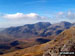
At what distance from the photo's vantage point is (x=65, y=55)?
7744 cm

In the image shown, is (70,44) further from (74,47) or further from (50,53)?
(50,53)

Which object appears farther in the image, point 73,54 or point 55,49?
point 55,49

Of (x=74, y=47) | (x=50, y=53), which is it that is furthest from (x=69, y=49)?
(x=50, y=53)

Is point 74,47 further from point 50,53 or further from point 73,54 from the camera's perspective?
point 50,53

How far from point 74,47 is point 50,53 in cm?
1301

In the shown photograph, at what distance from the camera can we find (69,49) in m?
82.5

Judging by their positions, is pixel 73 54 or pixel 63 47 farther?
pixel 63 47

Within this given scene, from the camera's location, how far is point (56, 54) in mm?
83062

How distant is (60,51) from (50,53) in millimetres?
6786

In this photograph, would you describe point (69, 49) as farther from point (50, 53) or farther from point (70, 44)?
point (50, 53)

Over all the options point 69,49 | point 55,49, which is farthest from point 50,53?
point 69,49

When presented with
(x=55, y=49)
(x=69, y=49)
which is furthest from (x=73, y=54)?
(x=55, y=49)

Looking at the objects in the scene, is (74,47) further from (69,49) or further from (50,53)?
(50,53)

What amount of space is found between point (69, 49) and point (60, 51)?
15.0ft
